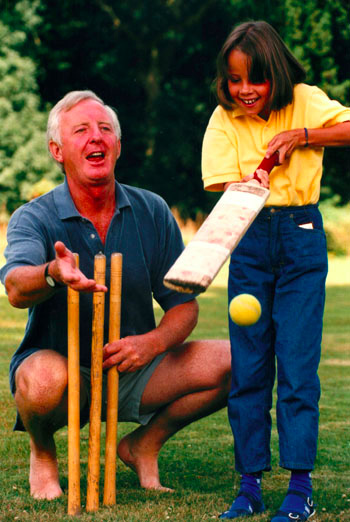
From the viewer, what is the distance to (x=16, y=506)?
3.27 meters

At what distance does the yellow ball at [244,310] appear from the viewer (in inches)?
123

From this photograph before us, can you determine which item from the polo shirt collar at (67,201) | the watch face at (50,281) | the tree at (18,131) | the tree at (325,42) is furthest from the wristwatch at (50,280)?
the tree at (18,131)

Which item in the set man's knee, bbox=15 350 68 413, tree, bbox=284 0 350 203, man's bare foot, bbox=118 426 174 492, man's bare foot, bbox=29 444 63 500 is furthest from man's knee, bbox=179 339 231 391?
tree, bbox=284 0 350 203

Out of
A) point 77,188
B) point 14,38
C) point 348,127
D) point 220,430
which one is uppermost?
point 14,38

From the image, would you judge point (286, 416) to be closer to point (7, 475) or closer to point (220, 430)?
point (7, 475)

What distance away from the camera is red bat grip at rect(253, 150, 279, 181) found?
10.6 feet

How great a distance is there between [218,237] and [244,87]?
67 centimetres

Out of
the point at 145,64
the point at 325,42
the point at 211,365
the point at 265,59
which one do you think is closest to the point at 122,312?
the point at 211,365

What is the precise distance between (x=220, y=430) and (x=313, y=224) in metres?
1.98

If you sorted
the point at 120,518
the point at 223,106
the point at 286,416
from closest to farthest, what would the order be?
the point at 120,518, the point at 286,416, the point at 223,106

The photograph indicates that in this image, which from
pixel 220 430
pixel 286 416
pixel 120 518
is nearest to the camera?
pixel 120 518

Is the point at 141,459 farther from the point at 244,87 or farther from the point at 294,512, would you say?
the point at 244,87

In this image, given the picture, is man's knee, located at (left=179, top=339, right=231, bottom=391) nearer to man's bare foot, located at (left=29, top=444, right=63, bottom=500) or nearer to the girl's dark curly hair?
man's bare foot, located at (left=29, top=444, right=63, bottom=500)

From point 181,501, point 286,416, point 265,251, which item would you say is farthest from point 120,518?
point 265,251
